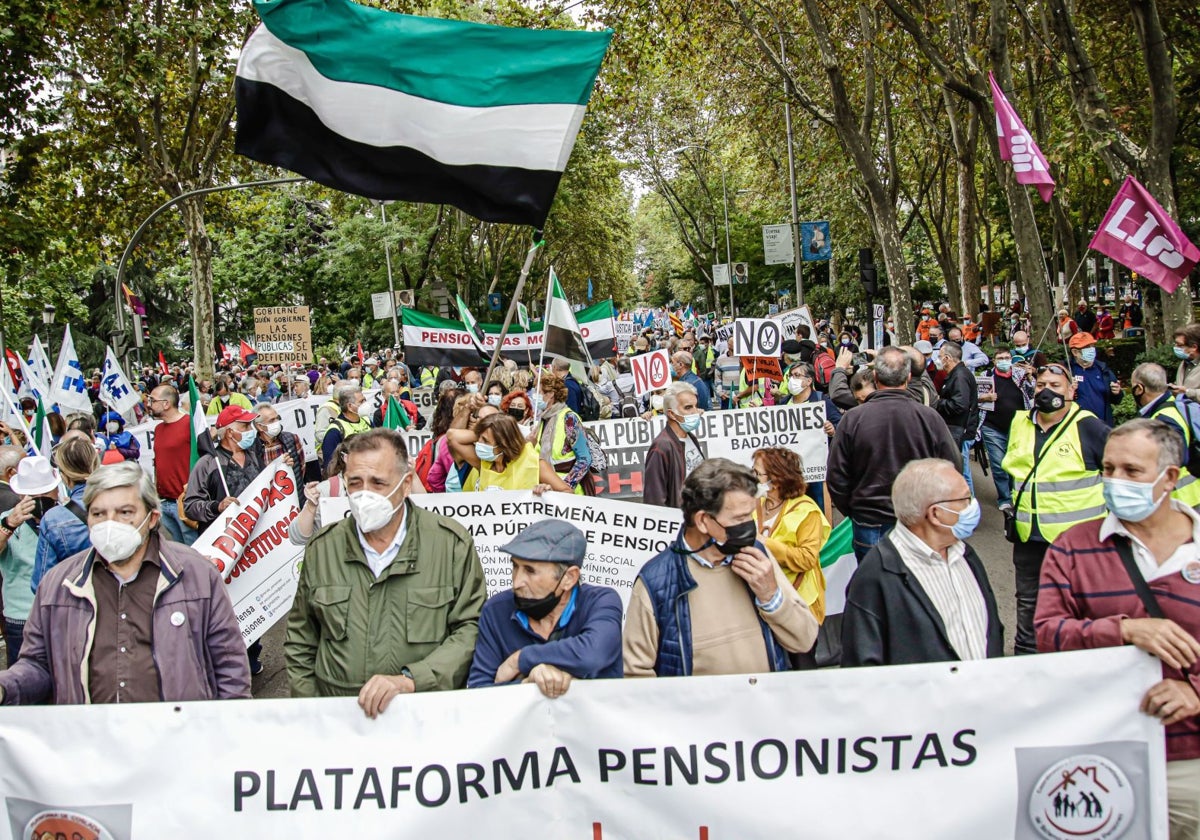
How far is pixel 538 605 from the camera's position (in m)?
3.45

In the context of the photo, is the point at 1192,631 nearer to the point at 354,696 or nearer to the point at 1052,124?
the point at 354,696

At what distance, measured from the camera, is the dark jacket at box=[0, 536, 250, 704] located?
3.60m

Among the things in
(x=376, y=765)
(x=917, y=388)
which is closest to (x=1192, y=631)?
(x=376, y=765)

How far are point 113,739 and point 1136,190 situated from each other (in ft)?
30.7

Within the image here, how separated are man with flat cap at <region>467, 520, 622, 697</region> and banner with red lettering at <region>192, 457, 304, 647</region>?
294 cm

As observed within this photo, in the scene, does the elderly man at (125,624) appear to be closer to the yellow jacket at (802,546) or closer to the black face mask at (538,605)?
the black face mask at (538,605)

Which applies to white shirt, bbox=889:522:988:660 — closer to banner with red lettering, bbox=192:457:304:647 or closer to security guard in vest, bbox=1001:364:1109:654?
security guard in vest, bbox=1001:364:1109:654

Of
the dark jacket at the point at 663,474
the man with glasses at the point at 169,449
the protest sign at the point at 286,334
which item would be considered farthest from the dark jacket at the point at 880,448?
the protest sign at the point at 286,334

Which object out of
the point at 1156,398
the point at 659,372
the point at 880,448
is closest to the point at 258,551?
the point at 880,448

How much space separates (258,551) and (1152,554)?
4.77m

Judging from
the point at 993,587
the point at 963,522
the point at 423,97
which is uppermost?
the point at 423,97

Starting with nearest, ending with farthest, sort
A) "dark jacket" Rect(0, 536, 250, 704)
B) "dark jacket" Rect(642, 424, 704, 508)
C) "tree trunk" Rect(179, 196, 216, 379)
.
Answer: "dark jacket" Rect(0, 536, 250, 704) < "dark jacket" Rect(642, 424, 704, 508) < "tree trunk" Rect(179, 196, 216, 379)

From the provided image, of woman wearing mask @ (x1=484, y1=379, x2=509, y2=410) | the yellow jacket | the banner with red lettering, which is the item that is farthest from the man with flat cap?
woman wearing mask @ (x1=484, y1=379, x2=509, y2=410)

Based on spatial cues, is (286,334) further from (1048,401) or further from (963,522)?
(963,522)
